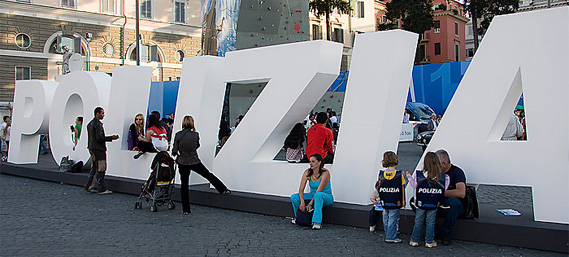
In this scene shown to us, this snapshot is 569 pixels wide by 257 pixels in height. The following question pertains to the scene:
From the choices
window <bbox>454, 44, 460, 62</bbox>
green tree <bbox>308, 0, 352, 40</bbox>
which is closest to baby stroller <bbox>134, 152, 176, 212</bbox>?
green tree <bbox>308, 0, 352, 40</bbox>

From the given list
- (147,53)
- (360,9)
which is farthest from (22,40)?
(360,9)

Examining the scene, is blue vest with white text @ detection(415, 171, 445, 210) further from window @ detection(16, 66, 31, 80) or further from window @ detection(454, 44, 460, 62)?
window @ detection(454, 44, 460, 62)

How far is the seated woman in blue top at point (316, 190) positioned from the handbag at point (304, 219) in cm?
5

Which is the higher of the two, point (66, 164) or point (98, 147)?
point (98, 147)

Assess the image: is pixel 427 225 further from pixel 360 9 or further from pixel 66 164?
pixel 360 9

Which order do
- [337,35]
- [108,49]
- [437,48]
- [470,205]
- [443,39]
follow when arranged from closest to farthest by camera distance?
[470,205] → [108,49] → [337,35] → [443,39] → [437,48]

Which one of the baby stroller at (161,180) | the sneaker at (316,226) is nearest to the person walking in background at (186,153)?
the baby stroller at (161,180)

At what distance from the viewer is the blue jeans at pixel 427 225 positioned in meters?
5.88

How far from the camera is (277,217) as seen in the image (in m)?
7.71

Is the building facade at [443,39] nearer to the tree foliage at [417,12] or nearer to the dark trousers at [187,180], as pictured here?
the tree foliage at [417,12]

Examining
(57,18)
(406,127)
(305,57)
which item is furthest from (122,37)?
(305,57)

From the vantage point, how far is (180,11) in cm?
4238

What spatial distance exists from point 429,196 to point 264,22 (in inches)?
372

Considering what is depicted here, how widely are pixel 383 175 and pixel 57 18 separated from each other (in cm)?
3397
